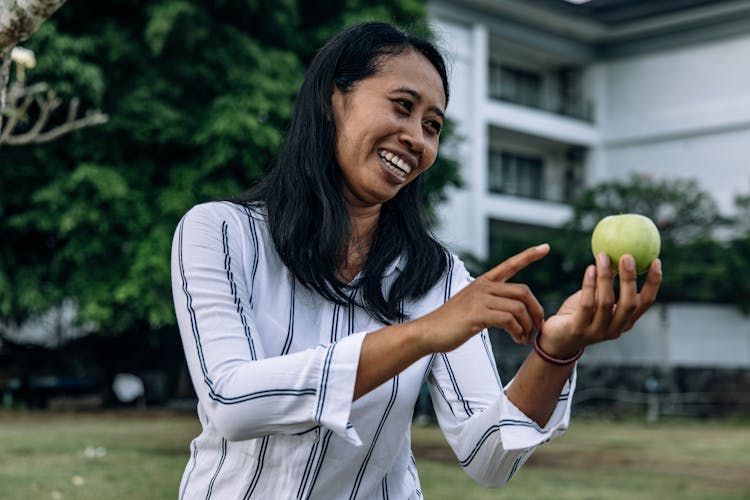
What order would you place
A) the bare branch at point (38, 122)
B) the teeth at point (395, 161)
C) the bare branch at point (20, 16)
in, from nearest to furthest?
the teeth at point (395, 161), the bare branch at point (20, 16), the bare branch at point (38, 122)

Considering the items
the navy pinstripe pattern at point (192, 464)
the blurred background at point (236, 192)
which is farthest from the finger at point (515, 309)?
the blurred background at point (236, 192)

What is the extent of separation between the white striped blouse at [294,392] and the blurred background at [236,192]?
324 inches

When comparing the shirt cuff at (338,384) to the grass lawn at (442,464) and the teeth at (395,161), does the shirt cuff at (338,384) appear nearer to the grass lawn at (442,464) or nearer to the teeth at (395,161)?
the teeth at (395,161)

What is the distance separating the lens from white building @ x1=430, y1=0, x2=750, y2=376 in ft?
97.2

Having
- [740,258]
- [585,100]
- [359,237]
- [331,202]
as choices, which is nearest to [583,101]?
[585,100]

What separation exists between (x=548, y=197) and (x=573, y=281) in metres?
7.93

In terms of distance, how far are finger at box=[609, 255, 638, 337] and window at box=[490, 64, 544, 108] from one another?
2934cm

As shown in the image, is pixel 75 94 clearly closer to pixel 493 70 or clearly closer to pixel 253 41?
pixel 253 41

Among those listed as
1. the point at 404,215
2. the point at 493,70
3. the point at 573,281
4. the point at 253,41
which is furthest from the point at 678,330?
the point at 404,215

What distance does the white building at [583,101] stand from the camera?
1167 inches

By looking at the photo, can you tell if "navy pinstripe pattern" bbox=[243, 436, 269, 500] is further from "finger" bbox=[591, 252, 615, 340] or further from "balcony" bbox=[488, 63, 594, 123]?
"balcony" bbox=[488, 63, 594, 123]

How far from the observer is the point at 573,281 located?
2525cm

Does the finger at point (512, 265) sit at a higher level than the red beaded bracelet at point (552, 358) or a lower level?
higher

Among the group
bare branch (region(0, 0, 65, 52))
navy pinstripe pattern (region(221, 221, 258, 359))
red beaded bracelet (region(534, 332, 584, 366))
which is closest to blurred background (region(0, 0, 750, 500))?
bare branch (region(0, 0, 65, 52))
